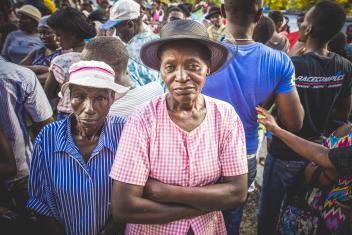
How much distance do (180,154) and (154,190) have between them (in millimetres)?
226

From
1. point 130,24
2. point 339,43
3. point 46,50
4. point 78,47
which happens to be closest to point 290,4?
point 339,43

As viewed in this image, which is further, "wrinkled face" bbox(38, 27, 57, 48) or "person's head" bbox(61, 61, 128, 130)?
"wrinkled face" bbox(38, 27, 57, 48)

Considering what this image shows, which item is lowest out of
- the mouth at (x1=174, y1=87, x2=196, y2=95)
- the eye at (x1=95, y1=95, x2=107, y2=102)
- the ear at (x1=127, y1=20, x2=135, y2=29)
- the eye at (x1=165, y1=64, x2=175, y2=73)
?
the eye at (x1=95, y1=95, x2=107, y2=102)

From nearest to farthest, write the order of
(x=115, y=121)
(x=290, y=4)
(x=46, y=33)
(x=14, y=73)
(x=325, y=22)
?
(x=115, y=121) < (x=14, y=73) < (x=325, y=22) < (x=46, y=33) < (x=290, y=4)

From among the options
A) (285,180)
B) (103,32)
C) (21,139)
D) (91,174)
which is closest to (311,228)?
(285,180)

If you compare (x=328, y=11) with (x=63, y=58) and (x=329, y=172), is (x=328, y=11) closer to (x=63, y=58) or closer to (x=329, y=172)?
(x=329, y=172)

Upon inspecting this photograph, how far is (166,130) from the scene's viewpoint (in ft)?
4.82

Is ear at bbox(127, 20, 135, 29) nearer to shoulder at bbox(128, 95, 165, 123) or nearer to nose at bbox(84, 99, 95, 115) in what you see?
nose at bbox(84, 99, 95, 115)

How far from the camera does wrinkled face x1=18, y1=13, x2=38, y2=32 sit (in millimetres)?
4516

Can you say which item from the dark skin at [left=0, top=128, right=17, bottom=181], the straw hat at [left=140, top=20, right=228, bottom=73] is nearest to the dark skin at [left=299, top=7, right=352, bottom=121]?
the straw hat at [left=140, top=20, right=228, bottom=73]

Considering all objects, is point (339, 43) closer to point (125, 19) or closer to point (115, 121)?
point (125, 19)

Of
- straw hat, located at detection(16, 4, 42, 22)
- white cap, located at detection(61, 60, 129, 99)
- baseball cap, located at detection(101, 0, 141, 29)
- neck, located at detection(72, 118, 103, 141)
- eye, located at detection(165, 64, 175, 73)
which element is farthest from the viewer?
straw hat, located at detection(16, 4, 42, 22)

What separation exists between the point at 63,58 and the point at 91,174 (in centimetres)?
157

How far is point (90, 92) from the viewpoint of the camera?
167cm
